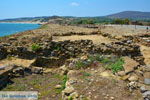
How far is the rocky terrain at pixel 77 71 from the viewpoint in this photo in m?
7.61

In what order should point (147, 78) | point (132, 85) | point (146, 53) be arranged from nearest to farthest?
point (132, 85), point (147, 78), point (146, 53)

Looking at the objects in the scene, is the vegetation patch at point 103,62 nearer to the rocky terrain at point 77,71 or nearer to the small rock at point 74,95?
the rocky terrain at point 77,71

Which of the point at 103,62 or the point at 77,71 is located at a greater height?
the point at 103,62

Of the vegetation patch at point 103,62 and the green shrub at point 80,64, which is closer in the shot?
the vegetation patch at point 103,62

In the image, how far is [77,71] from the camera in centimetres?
987

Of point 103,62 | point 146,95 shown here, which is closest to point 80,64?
point 103,62

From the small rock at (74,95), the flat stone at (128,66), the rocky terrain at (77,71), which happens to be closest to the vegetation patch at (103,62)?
the rocky terrain at (77,71)

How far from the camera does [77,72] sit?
969 centimetres

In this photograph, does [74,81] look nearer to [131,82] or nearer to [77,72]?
[77,72]

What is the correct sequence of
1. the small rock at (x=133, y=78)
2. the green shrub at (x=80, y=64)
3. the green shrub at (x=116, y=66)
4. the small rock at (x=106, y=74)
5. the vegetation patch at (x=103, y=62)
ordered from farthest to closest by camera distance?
the green shrub at (x=80, y=64)
the vegetation patch at (x=103, y=62)
the green shrub at (x=116, y=66)
the small rock at (x=106, y=74)
the small rock at (x=133, y=78)

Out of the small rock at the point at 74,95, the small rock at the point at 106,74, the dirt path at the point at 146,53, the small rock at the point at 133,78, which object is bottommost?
the dirt path at the point at 146,53

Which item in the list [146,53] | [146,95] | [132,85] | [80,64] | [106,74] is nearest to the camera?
[146,95]

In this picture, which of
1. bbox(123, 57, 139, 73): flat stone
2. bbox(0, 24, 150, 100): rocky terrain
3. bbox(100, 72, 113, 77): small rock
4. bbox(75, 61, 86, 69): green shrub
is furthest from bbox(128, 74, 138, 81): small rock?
bbox(75, 61, 86, 69): green shrub

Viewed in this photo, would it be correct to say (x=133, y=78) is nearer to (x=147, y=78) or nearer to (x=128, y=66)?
(x=147, y=78)
